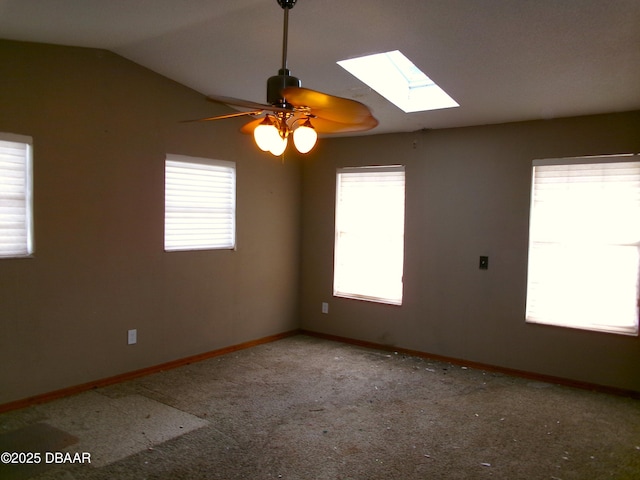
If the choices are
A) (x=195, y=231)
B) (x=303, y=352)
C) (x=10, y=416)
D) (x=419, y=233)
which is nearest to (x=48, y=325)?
(x=10, y=416)

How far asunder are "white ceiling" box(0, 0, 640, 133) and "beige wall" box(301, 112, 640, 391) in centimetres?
32

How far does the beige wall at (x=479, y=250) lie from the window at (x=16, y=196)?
3096 mm

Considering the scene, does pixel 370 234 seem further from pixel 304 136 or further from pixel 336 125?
pixel 304 136

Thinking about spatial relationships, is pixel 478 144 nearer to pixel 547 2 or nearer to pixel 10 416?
pixel 547 2

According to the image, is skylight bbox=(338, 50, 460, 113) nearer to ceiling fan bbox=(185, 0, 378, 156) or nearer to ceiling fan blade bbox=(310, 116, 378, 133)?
ceiling fan blade bbox=(310, 116, 378, 133)

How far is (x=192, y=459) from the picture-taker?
104 inches

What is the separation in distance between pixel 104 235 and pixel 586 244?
13.2 ft

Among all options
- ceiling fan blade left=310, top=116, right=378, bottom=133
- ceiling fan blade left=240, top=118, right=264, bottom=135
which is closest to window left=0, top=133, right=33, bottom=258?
ceiling fan blade left=240, top=118, right=264, bottom=135

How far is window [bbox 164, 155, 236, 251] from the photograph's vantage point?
421 cm

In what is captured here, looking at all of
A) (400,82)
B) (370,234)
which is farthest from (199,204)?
(400,82)

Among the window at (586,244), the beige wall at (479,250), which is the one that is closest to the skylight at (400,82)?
the beige wall at (479,250)

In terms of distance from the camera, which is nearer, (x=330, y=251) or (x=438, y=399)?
(x=438, y=399)

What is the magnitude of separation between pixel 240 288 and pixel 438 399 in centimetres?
228

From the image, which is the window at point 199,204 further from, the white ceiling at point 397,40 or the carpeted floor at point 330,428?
the carpeted floor at point 330,428
